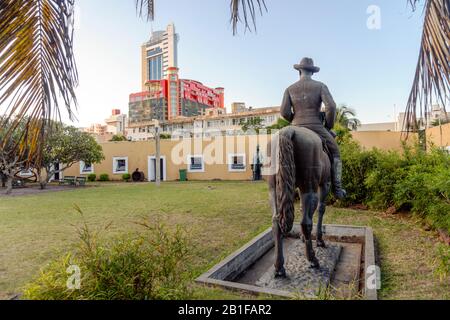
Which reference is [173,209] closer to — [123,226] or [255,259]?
[123,226]

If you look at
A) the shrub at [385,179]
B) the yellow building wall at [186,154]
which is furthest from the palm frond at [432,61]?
the yellow building wall at [186,154]

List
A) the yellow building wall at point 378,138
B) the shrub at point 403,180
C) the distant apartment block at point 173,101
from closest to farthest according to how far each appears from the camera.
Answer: the shrub at point 403,180 < the yellow building wall at point 378,138 < the distant apartment block at point 173,101

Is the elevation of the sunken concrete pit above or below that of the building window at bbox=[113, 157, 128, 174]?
below

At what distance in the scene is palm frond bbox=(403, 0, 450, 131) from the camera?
4.62ft

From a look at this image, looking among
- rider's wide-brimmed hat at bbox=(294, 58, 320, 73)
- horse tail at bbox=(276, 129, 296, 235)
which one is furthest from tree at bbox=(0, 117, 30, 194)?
rider's wide-brimmed hat at bbox=(294, 58, 320, 73)

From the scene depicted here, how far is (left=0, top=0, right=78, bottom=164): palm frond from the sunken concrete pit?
218 centimetres

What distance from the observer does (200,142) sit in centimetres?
2006

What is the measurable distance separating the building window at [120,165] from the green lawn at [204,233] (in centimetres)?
1237

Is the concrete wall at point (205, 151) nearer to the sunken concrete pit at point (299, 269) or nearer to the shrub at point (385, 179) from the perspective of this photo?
the shrub at point (385, 179)

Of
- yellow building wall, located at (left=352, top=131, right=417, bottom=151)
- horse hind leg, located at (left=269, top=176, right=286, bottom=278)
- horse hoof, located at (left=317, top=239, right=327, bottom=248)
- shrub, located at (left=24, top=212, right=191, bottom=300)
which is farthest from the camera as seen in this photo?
yellow building wall, located at (left=352, top=131, right=417, bottom=151)

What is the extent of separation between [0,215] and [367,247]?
9.11 metres

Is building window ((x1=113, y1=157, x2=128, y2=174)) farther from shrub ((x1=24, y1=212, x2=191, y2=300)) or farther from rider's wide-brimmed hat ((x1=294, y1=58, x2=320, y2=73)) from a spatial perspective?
shrub ((x1=24, y1=212, x2=191, y2=300))

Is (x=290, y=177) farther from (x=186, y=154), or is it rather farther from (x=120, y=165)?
(x=120, y=165)

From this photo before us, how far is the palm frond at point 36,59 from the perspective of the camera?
5.65 feet
